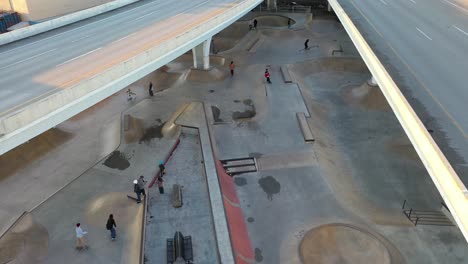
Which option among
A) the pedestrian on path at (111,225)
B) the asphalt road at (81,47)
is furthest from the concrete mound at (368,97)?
the pedestrian on path at (111,225)

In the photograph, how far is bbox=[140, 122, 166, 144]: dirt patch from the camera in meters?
25.6

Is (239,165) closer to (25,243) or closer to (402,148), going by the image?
(402,148)

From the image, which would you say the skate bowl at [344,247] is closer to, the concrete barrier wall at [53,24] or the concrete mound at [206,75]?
the concrete mound at [206,75]

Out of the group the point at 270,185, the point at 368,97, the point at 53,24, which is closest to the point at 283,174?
the point at 270,185

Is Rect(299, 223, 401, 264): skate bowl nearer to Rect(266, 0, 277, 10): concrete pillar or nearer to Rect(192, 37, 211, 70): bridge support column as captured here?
Rect(192, 37, 211, 70): bridge support column

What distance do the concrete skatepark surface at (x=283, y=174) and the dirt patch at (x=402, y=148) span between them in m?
0.12

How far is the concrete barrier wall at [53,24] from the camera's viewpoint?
22425 mm

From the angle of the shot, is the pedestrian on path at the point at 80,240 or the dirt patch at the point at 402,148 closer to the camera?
the pedestrian on path at the point at 80,240

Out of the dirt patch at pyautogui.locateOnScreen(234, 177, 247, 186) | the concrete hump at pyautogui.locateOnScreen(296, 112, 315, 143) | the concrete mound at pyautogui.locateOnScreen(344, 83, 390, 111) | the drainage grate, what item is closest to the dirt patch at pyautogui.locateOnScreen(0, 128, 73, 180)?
the drainage grate

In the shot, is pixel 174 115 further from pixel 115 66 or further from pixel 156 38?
pixel 115 66

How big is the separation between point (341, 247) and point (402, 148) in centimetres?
1065

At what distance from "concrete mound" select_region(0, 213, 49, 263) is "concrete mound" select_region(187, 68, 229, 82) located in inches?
749

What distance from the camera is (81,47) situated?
20672mm

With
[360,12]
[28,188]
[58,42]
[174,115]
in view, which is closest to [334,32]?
[360,12]
